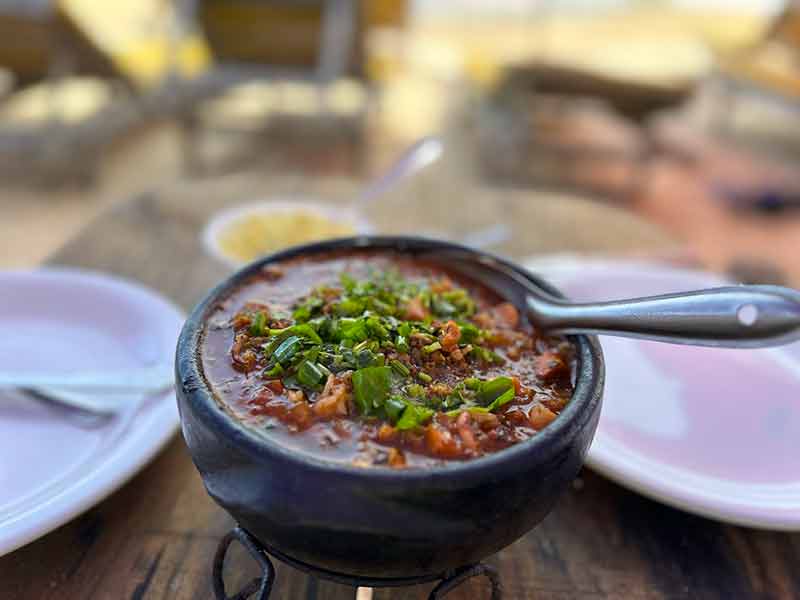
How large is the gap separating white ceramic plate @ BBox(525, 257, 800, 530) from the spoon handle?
0.26 meters

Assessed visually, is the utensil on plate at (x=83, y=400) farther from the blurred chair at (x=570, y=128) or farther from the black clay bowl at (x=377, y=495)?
the blurred chair at (x=570, y=128)

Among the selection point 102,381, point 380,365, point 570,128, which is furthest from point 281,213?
point 570,128

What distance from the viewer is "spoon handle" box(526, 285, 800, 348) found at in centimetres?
77

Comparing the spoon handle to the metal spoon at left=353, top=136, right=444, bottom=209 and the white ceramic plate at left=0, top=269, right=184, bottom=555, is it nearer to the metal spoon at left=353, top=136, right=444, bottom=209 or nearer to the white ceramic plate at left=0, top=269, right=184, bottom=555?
the white ceramic plate at left=0, top=269, right=184, bottom=555

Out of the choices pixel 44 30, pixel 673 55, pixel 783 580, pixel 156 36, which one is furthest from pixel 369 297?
pixel 673 55

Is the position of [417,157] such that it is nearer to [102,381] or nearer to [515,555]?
[102,381]

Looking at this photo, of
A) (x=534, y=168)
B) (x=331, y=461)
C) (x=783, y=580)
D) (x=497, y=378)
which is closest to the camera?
(x=331, y=461)

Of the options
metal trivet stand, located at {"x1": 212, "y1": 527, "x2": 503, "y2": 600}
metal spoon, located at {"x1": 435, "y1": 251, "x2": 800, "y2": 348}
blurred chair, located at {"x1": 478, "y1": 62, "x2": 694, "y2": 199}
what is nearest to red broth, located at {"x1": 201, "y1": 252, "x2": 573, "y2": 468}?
metal spoon, located at {"x1": 435, "y1": 251, "x2": 800, "y2": 348}

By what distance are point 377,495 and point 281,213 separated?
1373 mm

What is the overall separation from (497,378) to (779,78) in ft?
18.2

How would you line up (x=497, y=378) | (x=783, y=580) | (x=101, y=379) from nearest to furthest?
(x=497, y=378) < (x=783, y=580) < (x=101, y=379)

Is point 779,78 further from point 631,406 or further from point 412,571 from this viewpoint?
point 412,571

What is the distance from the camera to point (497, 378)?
940 mm

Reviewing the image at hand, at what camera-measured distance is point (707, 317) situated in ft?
2.69
